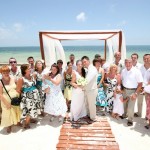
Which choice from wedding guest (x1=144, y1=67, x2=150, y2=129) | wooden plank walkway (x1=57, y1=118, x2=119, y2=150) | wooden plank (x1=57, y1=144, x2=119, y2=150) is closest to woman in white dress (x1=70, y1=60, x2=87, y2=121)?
wooden plank walkway (x1=57, y1=118, x2=119, y2=150)

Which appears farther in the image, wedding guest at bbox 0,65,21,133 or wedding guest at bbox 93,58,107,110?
wedding guest at bbox 93,58,107,110

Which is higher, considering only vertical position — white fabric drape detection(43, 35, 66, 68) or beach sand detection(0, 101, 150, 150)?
white fabric drape detection(43, 35, 66, 68)

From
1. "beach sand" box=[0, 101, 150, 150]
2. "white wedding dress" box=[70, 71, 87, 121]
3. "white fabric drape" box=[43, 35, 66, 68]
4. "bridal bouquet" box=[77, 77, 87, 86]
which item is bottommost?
"beach sand" box=[0, 101, 150, 150]

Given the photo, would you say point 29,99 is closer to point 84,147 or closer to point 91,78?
point 91,78

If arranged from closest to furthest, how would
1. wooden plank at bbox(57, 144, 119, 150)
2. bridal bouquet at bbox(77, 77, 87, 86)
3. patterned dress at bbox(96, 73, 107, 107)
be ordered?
wooden plank at bbox(57, 144, 119, 150) < bridal bouquet at bbox(77, 77, 87, 86) < patterned dress at bbox(96, 73, 107, 107)

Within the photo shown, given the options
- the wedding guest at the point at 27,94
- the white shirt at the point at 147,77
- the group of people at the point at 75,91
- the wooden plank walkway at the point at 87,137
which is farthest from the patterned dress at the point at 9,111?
the white shirt at the point at 147,77

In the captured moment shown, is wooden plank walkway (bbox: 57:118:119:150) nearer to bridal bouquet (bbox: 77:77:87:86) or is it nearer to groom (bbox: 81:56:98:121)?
groom (bbox: 81:56:98:121)

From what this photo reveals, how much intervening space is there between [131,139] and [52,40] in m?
4.82

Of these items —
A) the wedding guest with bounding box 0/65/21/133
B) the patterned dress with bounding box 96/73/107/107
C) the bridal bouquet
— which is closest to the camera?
the wedding guest with bounding box 0/65/21/133

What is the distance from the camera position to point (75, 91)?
5.07m

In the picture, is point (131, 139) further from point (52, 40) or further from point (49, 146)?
point (52, 40)

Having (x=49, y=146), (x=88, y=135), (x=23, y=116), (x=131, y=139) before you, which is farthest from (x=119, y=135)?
(x=23, y=116)

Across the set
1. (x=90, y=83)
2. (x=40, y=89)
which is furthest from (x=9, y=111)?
(x=90, y=83)

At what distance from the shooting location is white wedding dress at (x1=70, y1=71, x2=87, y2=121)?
507cm
